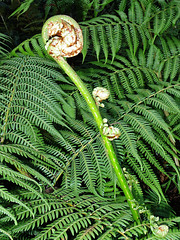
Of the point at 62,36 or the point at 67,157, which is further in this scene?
the point at 67,157

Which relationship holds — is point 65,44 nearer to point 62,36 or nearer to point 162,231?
point 62,36

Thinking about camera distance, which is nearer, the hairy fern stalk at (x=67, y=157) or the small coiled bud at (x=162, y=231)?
the small coiled bud at (x=162, y=231)

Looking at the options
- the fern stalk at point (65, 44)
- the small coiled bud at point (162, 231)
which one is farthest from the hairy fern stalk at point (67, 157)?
the fern stalk at point (65, 44)

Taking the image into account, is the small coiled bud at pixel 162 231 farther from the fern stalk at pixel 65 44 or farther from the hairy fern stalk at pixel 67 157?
the fern stalk at pixel 65 44

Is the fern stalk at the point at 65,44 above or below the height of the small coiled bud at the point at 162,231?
above

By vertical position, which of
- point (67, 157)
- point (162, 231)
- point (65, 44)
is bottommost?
point (67, 157)

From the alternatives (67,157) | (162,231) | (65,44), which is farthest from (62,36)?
(67,157)

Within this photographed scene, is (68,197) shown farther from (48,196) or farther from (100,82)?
(100,82)

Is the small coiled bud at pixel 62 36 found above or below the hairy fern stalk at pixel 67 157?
above

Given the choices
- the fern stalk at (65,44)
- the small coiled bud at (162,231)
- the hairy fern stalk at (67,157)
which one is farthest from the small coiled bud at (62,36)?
the small coiled bud at (162,231)

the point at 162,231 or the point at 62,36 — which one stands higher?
the point at 62,36
